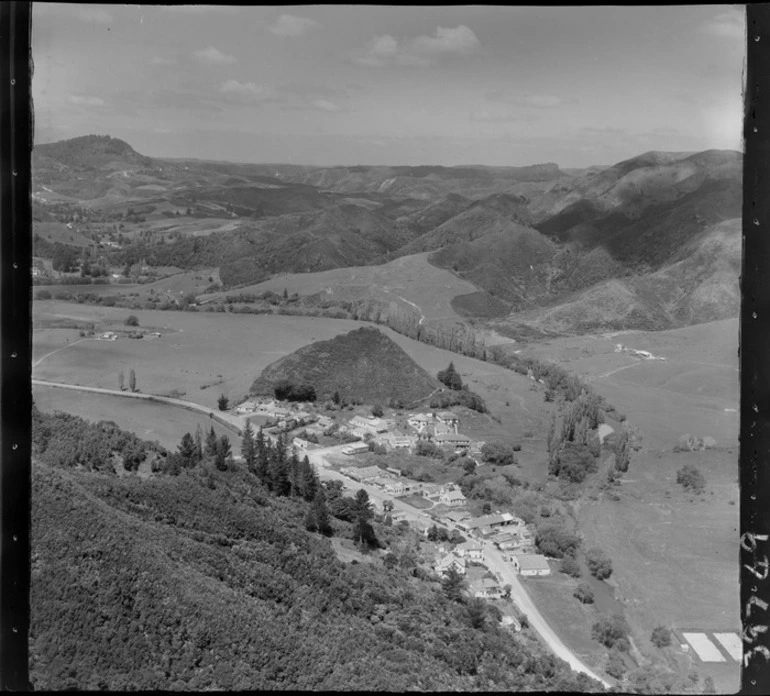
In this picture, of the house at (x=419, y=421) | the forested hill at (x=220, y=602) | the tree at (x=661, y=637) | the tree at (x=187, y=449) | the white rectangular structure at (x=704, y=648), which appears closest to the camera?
the forested hill at (x=220, y=602)

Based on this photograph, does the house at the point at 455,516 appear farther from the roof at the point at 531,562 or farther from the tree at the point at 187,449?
the tree at the point at 187,449

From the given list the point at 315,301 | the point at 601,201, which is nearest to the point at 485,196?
the point at 601,201

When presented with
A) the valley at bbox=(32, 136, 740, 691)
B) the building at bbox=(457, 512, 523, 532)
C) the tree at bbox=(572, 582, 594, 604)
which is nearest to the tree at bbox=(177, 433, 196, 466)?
the valley at bbox=(32, 136, 740, 691)

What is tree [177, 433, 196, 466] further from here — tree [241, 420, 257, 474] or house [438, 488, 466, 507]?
house [438, 488, 466, 507]

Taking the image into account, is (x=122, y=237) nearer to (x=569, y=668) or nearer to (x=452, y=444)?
(x=452, y=444)

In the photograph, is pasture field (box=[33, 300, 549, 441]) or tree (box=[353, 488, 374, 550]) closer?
tree (box=[353, 488, 374, 550])

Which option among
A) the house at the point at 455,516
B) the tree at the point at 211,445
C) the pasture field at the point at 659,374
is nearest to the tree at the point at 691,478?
the pasture field at the point at 659,374

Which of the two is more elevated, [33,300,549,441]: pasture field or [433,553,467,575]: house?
[33,300,549,441]: pasture field
